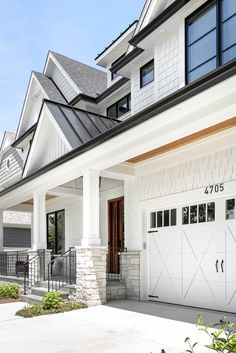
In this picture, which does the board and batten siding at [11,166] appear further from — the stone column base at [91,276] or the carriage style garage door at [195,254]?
the carriage style garage door at [195,254]

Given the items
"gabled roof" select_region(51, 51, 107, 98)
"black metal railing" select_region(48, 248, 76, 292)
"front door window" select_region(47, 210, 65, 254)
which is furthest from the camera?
"gabled roof" select_region(51, 51, 107, 98)

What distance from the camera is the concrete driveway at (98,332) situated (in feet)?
19.4

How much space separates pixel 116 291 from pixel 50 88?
37.9 ft

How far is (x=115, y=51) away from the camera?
51.0ft

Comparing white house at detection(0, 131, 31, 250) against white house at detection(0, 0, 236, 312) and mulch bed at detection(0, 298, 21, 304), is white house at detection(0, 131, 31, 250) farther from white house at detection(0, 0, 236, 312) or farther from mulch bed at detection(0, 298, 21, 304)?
mulch bed at detection(0, 298, 21, 304)

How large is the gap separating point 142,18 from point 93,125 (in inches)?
137

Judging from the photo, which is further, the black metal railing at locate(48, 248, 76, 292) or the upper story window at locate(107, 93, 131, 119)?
the upper story window at locate(107, 93, 131, 119)

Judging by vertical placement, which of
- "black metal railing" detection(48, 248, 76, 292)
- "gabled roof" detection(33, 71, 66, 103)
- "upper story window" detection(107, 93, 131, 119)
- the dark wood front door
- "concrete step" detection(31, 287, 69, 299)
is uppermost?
"gabled roof" detection(33, 71, 66, 103)

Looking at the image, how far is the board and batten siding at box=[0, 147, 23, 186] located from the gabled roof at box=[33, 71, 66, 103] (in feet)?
13.7

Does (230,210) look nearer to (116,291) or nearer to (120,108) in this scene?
(116,291)

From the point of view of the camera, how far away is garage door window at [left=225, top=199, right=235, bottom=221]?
8188 millimetres

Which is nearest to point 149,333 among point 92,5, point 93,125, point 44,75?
point 93,125

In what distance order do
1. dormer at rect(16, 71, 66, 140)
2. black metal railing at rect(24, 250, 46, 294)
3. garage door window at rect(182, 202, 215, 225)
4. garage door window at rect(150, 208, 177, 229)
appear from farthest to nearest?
dormer at rect(16, 71, 66, 140) → black metal railing at rect(24, 250, 46, 294) → garage door window at rect(150, 208, 177, 229) → garage door window at rect(182, 202, 215, 225)

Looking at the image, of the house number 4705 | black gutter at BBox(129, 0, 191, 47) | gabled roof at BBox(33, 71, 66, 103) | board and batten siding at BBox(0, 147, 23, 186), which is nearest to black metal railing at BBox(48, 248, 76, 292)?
the house number 4705
